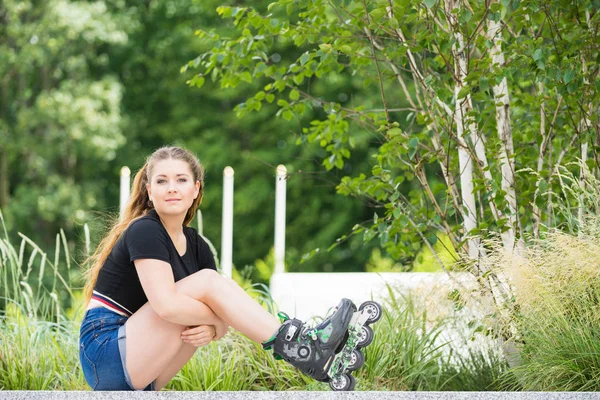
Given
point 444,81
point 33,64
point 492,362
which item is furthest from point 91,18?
point 492,362

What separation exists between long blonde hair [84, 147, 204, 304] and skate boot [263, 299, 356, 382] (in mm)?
698

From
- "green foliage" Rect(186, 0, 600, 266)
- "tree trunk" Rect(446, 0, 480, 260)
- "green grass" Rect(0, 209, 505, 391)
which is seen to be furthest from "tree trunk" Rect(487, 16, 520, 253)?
"green grass" Rect(0, 209, 505, 391)

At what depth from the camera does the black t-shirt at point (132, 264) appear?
2822 millimetres

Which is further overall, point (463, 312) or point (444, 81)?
point (444, 81)

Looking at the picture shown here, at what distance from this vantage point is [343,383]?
2.80 meters

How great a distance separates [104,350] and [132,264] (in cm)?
30

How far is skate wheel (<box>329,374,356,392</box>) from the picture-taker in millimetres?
2797

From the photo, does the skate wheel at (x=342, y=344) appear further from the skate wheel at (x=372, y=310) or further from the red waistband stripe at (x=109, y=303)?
the red waistband stripe at (x=109, y=303)

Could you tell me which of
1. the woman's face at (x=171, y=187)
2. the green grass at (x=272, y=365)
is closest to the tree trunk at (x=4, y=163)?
the green grass at (x=272, y=365)

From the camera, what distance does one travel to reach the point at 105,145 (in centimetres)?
1229

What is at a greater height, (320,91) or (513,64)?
(320,91)

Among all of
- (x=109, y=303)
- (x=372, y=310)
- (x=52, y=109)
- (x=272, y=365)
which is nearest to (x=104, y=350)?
(x=109, y=303)

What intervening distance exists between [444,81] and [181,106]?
10570 mm

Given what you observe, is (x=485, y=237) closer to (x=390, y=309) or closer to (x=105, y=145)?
(x=390, y=309)
